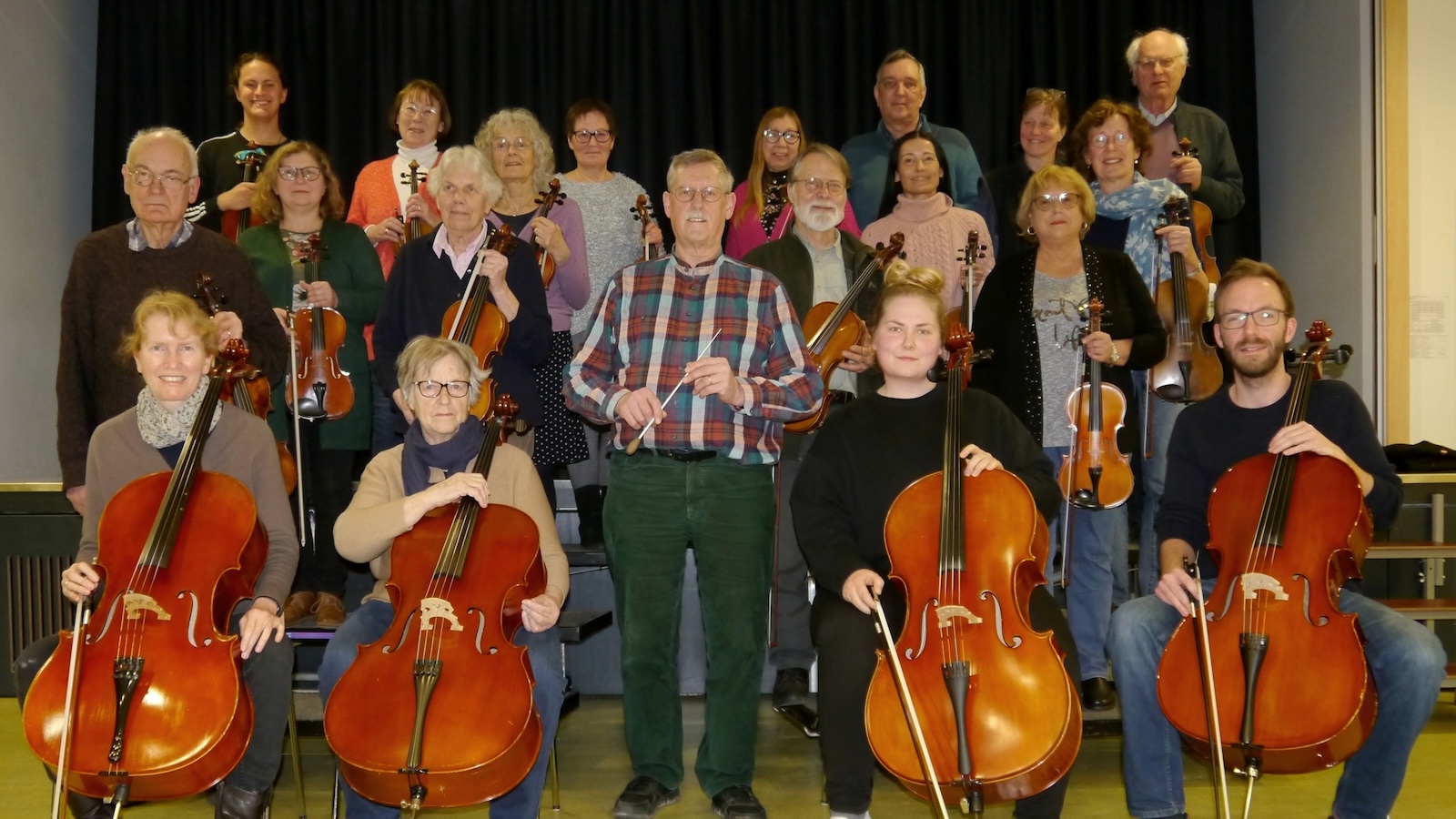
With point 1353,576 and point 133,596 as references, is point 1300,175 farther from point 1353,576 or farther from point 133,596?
point 133,596

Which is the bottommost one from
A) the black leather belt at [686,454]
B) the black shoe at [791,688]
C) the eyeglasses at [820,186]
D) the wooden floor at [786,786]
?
the wooden floor at [786,786]

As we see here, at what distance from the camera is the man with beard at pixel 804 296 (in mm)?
3783

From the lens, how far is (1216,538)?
9.08ft

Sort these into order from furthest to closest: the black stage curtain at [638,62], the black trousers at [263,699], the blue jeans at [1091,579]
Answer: the black stage curtain at [638,62] < the blue jeans at [1091,579] < the black trousers at [263,699]

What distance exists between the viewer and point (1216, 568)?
3.02 meters

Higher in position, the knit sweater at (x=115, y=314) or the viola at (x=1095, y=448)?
the knit sweater at (x=115, y=314)

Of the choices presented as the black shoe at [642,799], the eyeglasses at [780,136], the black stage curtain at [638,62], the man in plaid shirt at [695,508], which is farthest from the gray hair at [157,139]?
the black stage curtain at [638,62]

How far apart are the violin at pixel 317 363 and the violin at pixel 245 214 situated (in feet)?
1.41

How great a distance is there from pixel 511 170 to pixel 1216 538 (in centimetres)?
242

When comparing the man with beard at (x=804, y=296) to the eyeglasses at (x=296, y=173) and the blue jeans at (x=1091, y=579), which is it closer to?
the blue jeans at (x=1091, y=579)

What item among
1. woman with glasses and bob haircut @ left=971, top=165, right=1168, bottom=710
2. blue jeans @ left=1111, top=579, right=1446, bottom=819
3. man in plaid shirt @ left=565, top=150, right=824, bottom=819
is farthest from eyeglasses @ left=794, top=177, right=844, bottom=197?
blue jeans @ left=1111, top=579, right=1446, bottom=819

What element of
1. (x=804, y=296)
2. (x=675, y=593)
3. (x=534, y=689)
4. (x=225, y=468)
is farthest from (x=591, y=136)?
(x=534, y=689)

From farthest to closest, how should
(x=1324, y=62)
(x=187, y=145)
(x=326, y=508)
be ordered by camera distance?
(x=1324, y=62), (x=326, y=508), (x=187, y=145)

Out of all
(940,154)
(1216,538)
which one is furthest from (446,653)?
(940,154)
